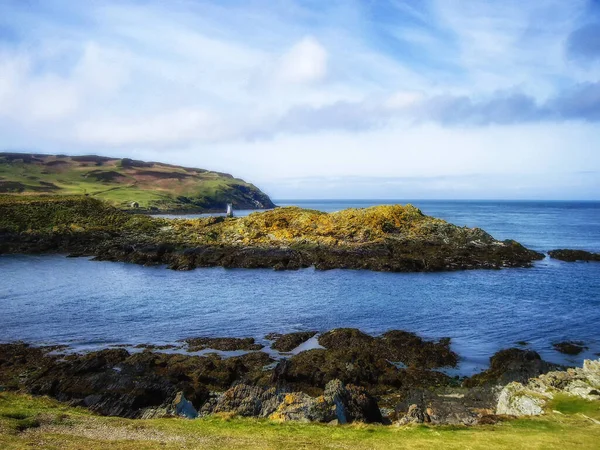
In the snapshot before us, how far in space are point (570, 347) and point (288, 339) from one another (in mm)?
23276

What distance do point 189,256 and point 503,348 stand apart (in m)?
56.3

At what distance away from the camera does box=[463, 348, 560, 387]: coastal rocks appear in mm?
28359

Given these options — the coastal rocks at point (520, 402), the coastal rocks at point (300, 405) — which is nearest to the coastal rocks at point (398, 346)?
the coastal rocks at point (520, 402)

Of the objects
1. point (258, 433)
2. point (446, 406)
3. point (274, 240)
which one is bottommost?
point (446, 406)

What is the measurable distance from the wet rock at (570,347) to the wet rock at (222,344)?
24.7 m

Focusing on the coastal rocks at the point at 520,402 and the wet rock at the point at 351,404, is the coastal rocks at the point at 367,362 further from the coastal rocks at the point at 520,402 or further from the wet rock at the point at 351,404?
the coastal rocks at the point at 520,402

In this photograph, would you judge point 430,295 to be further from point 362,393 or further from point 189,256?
point 189,256

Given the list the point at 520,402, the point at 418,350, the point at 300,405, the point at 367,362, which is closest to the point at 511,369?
the point at 520,402

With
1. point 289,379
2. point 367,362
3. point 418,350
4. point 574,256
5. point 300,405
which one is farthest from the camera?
point 574,256

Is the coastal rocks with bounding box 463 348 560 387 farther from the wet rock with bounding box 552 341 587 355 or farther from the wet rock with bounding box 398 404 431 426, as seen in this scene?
the wet rock with bounding box 398 404 431 426

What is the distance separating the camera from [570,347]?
35.8 meters

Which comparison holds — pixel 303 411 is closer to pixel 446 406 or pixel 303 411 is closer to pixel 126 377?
pixel 446 406

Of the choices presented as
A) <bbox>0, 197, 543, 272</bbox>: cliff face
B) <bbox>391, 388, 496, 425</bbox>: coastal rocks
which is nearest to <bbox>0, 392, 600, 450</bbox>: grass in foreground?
<bbox>391, 388, 496, 425</bbox>: coastal rocks

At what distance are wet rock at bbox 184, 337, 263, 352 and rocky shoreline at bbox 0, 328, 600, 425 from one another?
0.28 ft
